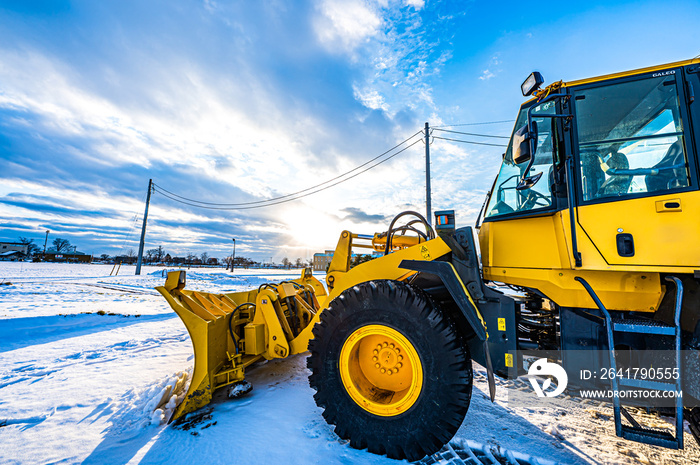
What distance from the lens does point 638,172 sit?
7.16 feet

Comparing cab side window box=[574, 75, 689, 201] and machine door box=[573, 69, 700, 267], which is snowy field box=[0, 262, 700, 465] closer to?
machine door box=[573, 69, 700, 267]

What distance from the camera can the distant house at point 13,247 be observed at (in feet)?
255

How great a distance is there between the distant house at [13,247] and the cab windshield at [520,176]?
378ft

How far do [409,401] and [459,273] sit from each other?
1097mm

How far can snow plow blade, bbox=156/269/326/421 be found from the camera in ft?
9.45

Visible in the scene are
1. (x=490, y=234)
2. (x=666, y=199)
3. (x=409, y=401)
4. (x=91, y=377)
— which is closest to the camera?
(x=666, y=199)

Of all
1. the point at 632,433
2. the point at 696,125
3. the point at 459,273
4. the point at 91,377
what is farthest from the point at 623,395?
the point at 91,377

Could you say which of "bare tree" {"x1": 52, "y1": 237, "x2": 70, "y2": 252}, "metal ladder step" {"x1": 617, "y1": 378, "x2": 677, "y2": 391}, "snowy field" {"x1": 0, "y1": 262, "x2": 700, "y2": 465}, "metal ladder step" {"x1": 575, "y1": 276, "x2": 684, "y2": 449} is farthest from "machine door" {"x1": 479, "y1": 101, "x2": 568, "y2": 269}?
"bare tree" {"x1": 52, "y1": 237, "x2": 70, "y2": 252}

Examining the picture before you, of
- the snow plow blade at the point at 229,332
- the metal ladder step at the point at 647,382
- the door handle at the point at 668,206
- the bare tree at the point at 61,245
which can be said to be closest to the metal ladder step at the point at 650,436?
the metal ladder step at the point at 647,382

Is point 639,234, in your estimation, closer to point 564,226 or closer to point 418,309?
point 564,226

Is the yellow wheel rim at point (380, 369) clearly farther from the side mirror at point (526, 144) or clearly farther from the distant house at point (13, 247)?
the distant house at point (13, 247)

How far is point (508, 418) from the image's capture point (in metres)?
2.82

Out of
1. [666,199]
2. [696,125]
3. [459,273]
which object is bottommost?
[459,273]

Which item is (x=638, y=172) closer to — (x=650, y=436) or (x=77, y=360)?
(x=650, y=436)
